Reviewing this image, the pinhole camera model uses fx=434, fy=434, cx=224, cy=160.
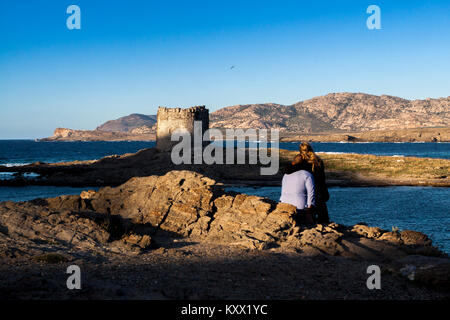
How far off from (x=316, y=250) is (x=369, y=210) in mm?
17700

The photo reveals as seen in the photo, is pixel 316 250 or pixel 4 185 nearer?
pixel 316 250

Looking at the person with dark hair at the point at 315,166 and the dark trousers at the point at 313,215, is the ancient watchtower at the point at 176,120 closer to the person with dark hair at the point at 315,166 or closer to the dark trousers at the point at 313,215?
the dark trousers at the point at 313,215

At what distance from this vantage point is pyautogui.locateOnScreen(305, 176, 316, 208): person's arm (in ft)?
36.0

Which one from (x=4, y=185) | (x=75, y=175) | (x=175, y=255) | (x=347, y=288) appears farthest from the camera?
(x=75, y=175)

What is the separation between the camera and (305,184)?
11117mm

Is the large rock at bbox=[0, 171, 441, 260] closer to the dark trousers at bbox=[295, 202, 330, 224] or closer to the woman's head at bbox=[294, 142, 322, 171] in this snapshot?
the dark trousers at bbox=[295, 202, 330, 224]

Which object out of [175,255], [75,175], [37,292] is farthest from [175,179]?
[75,175]

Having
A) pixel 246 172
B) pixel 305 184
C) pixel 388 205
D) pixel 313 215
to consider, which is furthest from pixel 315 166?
pixel 246 172

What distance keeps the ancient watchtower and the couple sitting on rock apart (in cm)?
3256

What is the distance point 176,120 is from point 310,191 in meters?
33.8

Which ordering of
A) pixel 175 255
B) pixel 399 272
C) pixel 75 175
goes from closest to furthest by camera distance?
pixel 399 272 → pixel 175 255 → pixel 75 175

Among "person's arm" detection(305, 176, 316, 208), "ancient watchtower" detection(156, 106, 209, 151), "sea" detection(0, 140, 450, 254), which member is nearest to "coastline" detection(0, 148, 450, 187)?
"ancient watchtower" detection(156, 106, 209, 151)

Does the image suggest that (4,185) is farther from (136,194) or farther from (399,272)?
(399,272)
